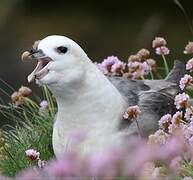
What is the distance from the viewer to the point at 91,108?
Answer: 3.89 metres

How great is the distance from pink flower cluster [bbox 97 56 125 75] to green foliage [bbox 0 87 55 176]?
34 centimetres

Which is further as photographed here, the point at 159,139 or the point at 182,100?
the point at 182,100

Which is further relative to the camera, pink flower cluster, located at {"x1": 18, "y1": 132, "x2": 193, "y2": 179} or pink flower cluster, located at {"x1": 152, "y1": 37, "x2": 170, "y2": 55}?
pink flower cluster, located at {"x1": 152, "y1": 37, "x2": 170, "y2": 55}

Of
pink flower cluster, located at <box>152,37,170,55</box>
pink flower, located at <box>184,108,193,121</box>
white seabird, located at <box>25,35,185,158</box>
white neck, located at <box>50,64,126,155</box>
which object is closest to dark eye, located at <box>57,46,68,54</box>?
white seabird, located at <box>25,35,185,158</box>

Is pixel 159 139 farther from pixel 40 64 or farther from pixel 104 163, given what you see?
pixel 104 163

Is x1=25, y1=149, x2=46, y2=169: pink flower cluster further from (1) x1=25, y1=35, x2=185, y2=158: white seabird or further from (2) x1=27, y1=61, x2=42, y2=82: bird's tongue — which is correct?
(2) x1=27, y1=61, x2=42, y2=82: bird's tongue

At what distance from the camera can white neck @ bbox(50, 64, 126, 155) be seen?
12.6 feet

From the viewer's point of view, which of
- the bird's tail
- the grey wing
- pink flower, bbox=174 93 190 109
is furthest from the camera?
the bird's tail

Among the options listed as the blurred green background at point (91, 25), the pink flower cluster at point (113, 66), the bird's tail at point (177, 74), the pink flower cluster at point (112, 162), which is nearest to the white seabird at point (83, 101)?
the bird's tail at point (177, 74)

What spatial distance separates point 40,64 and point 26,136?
723mm

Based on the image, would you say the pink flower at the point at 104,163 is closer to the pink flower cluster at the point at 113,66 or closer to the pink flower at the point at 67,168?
the pink flower at the point at 67,168

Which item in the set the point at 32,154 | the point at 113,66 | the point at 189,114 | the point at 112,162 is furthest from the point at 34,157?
the point at 112,162

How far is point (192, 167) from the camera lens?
3.43 meters

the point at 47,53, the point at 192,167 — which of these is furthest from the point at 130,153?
the point at 47,53
